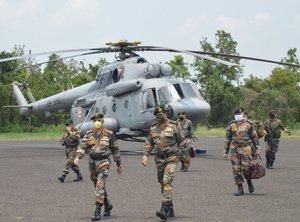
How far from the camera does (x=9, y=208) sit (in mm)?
11078

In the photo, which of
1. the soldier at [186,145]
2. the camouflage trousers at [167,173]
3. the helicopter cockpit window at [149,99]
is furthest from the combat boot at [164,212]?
the helicopter cockpit window at [149,99]

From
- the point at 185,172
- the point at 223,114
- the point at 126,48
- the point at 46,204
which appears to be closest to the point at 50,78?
the point at 223,114

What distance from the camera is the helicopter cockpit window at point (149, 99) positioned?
23672mm

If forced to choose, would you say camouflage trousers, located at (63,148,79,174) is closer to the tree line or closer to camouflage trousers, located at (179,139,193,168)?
camouflage trousers, located at (179,139,193,168)

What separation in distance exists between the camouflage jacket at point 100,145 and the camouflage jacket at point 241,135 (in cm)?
329

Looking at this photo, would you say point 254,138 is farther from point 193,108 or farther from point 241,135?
point 193,108

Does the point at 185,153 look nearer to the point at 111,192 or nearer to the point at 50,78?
the point at 111,192

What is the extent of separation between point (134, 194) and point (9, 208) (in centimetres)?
288

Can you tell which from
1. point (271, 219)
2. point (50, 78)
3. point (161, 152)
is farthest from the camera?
point (50, 78)

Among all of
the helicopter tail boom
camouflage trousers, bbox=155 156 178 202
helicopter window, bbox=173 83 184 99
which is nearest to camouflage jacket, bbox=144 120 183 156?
camouflage trousers, bbox=155 156 178 202

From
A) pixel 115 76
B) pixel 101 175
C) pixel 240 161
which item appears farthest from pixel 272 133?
pixel 101 175

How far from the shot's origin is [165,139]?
1020 centimetres

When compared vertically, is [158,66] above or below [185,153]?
above

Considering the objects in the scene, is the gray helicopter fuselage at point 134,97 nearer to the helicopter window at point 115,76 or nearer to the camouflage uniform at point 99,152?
the helicopter window at point 115,76
